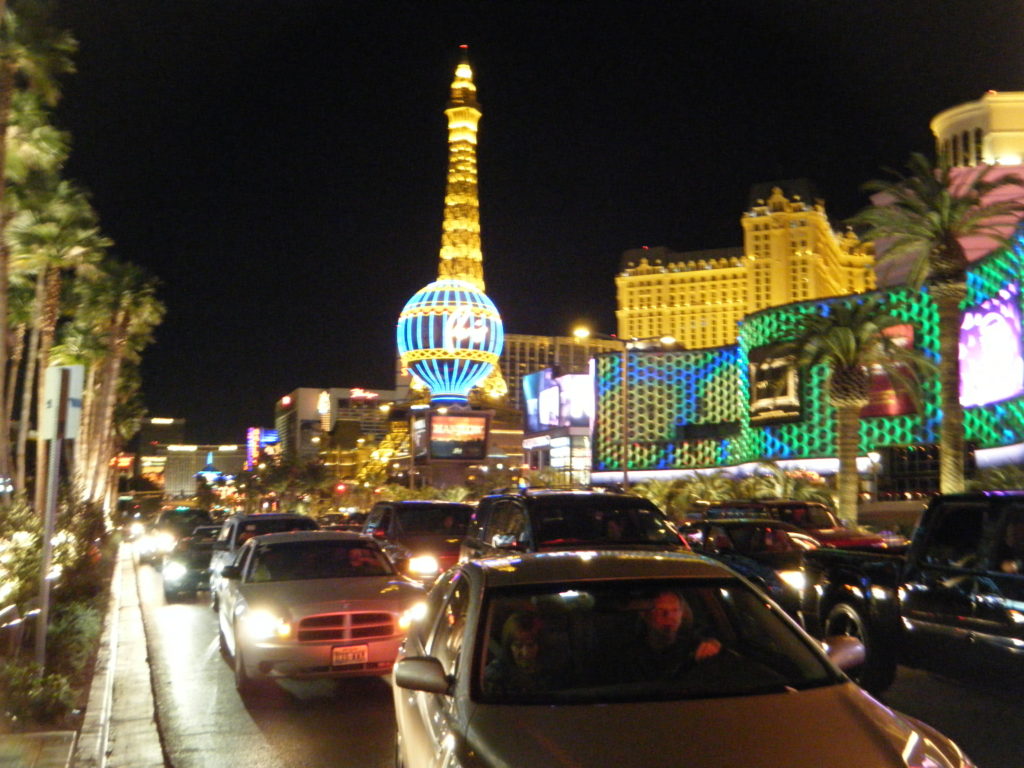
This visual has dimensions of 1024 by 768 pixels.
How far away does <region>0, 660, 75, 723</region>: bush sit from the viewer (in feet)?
25.7

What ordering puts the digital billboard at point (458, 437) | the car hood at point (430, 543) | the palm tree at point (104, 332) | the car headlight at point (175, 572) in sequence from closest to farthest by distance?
1. the car hood at point (430, 543)
2. the car headlight at point (175, 572)
3. the palm tree at point (104, 332)
4. the digital billboard at point (458, 437)

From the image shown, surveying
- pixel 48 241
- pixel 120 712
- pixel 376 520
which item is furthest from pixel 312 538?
pixel 48 241

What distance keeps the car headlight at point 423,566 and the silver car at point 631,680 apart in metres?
10.9

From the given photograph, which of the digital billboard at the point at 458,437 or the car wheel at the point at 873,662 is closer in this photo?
the car wheel at the point at 873,662

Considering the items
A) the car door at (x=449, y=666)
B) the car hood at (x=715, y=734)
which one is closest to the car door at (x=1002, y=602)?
the car hood at (x=715, y=734)

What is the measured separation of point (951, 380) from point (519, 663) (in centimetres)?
2440

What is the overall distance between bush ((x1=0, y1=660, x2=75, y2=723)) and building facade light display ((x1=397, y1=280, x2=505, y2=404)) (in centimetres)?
8486

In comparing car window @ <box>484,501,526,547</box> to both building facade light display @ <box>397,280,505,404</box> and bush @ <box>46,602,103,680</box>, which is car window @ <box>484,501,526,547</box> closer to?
bush @ <box>46,602,103,680</box>

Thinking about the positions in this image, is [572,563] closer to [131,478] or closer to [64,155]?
[64,155]

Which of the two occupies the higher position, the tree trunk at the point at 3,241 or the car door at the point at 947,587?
the tree trunk at the point at 3,241

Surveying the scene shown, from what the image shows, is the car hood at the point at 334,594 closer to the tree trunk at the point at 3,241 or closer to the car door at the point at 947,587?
the car door at the point at 947,587

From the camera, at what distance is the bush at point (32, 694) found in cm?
784

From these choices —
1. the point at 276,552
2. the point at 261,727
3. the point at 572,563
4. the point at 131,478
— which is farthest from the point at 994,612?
the point at 131,478

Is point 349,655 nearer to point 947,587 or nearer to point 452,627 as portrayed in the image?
point 452,627
